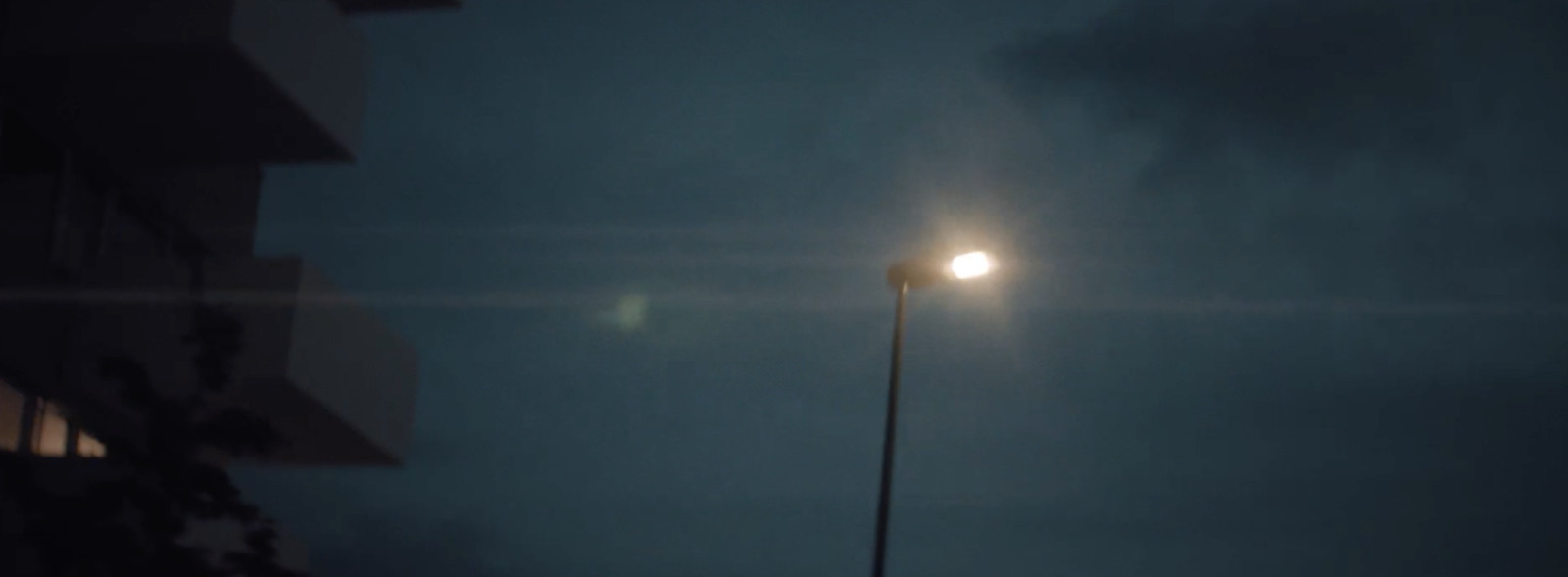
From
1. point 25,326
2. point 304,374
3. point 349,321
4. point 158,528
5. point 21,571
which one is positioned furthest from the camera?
point 349,321

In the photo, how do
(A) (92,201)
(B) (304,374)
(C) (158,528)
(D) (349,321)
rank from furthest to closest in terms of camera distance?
(D) (349,321) → (B) (304,374) → (A) (92,201) → (C) (158,528)

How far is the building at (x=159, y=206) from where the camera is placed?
10.9m

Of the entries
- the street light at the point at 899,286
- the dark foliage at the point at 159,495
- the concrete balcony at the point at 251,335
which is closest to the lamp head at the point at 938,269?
the street light at the point at 899,286

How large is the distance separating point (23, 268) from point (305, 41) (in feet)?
9.22

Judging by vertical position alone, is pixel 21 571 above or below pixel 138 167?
below

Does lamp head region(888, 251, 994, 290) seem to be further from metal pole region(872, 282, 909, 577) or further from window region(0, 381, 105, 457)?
window region(0, 381, 105, 457)

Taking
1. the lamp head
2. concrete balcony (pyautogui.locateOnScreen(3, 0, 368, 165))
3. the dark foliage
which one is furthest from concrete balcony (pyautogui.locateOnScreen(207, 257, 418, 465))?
the lamp head

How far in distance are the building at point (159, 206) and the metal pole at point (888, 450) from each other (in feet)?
15.8

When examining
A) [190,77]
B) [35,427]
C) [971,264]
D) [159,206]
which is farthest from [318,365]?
[971,264]

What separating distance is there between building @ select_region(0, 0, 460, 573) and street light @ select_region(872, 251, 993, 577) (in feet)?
15.8

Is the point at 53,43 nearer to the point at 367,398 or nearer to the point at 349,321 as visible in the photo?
the point at 349,321

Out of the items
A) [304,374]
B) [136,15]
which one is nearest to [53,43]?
[136,15]

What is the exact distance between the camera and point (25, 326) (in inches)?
418

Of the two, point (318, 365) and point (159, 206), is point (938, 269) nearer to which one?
point (318, 365)
